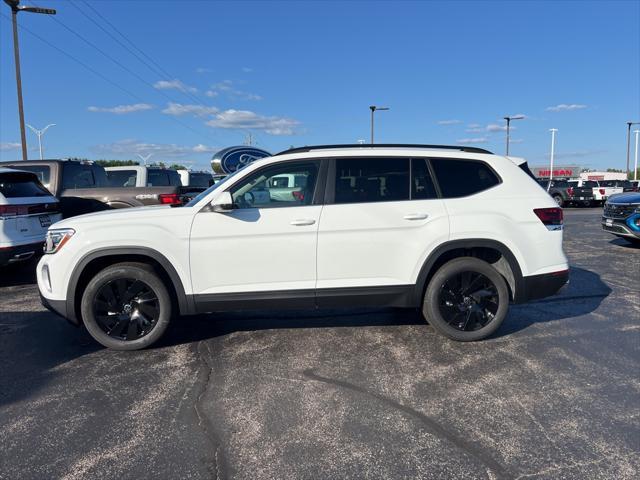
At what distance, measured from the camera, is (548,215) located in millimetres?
4426

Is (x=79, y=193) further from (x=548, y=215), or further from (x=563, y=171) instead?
(x=563, y=171)

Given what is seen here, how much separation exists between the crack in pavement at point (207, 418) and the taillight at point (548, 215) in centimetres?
340

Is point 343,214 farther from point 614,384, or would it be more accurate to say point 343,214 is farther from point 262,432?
point 614,384

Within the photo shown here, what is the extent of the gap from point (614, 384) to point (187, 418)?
3302 mm

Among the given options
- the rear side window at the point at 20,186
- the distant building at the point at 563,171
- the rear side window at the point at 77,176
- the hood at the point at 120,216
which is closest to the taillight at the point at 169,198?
the rear side window at the point at 77,176

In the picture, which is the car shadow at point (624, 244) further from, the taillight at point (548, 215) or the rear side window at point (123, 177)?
the rear side window at point (123, 177)

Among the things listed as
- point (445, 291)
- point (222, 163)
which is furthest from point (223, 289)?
point (222, 163)

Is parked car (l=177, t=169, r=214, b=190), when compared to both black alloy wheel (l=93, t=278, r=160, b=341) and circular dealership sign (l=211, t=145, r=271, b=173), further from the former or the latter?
black alloy wheel (l=93, t=278, r=160, b=341)

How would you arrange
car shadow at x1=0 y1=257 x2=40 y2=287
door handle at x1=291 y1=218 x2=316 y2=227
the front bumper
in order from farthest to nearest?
the front bumper < car shadow at x1=0 y1=257 x2=40 y2=287 < door handle at x1=291 y1=218 x2=316 y2=227

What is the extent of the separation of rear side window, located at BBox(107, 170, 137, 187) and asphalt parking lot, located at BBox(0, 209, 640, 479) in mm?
7258

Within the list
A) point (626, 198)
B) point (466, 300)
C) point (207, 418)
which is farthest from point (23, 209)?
point (626, 198)

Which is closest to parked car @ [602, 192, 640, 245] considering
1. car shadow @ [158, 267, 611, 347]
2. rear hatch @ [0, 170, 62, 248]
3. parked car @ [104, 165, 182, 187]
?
car shadow @ [158, 267, 611, 347]

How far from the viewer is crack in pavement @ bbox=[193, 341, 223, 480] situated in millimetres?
2627

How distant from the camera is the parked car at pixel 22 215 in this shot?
6.39 metres
